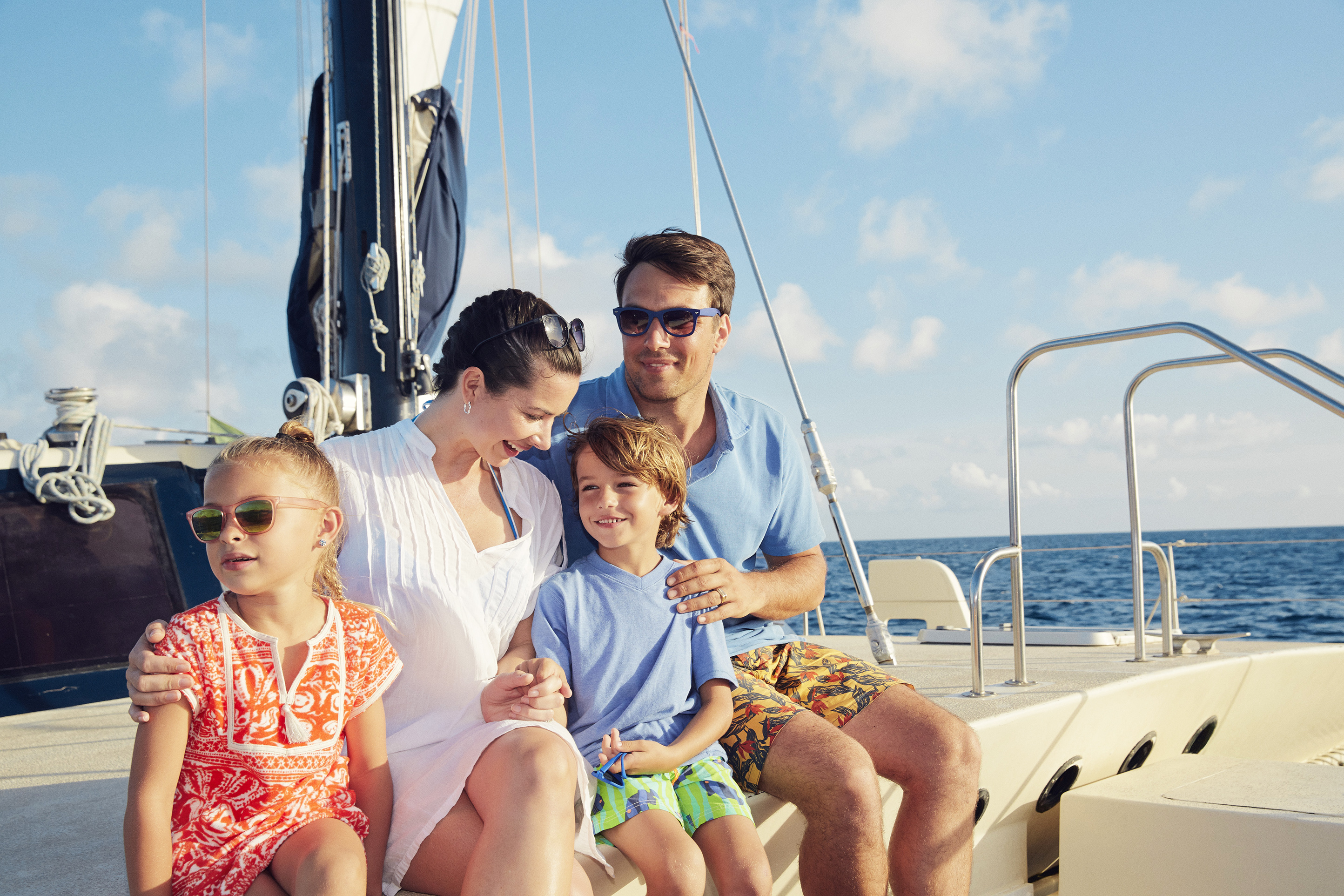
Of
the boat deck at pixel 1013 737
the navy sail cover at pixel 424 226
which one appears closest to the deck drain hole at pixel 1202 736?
the boat deck at pixel 1013 737

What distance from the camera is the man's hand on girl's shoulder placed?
56.3 inches

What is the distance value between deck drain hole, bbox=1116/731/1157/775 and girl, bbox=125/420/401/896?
2.42 meters

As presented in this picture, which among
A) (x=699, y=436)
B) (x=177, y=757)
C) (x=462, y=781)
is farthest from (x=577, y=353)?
(x=177, y=757)

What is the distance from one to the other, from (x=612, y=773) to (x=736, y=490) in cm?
81

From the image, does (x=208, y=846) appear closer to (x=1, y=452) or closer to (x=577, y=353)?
(x=577, y=353)

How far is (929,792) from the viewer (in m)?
2.07

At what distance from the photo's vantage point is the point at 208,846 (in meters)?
1.47

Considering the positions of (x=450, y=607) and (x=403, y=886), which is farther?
(x=450, y=607)

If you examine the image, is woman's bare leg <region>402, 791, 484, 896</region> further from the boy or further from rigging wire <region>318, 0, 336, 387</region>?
rigging wire <region>318, 0, 336, 387</region>

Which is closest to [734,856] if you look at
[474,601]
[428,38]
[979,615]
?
[474,601]

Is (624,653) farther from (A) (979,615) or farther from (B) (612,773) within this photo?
(A) (979,615)

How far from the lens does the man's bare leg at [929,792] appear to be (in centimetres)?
204

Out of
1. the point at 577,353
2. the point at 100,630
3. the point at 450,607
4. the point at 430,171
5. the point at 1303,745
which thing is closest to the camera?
the point at 450,607

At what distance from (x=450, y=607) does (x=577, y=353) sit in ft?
1.86
